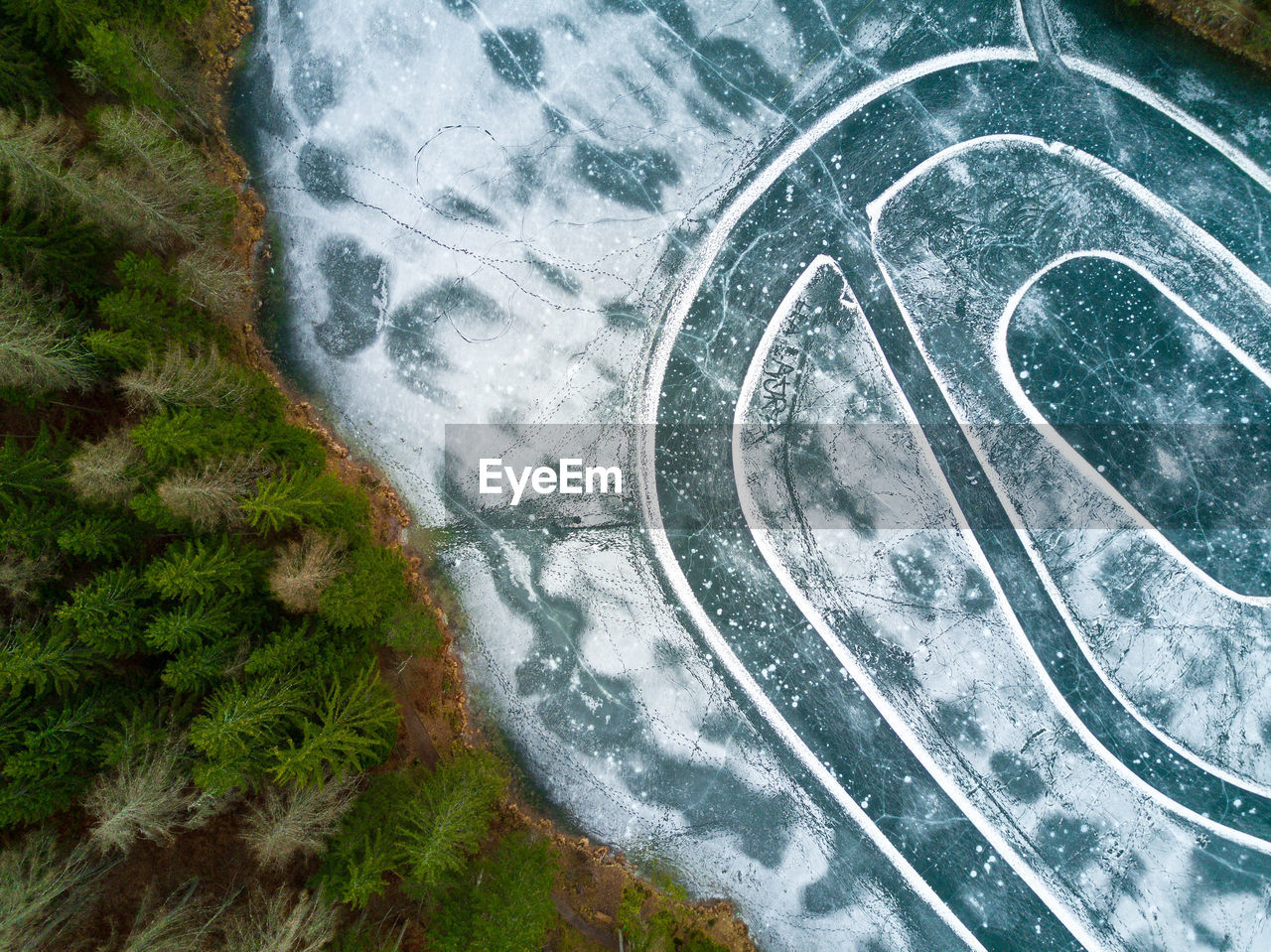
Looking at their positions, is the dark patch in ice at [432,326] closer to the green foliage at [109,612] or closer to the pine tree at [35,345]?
the pine tree at [35,345]

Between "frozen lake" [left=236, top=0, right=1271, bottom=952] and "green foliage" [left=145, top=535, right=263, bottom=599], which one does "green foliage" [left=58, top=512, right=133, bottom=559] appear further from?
"frozen lake" [left=236, top=0, right=1271, bottom=952]

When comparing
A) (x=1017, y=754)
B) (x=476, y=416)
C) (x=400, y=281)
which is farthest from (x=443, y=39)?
(x=1017, y=754)

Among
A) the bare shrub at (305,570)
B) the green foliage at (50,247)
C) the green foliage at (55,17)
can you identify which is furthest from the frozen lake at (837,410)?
the green foliage at (50,247)

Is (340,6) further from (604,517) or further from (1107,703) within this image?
(1107,703)

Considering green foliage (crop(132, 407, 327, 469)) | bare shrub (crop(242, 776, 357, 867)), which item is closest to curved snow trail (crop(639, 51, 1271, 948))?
green foliage (crop(132, 407, 327, 469))

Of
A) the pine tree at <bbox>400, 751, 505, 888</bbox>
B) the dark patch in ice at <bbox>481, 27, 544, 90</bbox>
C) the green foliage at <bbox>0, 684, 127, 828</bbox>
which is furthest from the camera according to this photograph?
the dark patch in ice at <bbox>481, 27, 544, 90</bbox>
